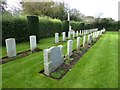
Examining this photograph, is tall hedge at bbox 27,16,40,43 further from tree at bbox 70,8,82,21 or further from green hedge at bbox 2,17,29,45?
tree at bbox 70,8,82,21

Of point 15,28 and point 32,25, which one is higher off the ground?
point 32,25

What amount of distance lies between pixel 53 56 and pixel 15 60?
238 centimetres

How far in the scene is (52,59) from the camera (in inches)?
237

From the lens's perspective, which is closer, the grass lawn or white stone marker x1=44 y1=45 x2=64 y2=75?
the grass lawn

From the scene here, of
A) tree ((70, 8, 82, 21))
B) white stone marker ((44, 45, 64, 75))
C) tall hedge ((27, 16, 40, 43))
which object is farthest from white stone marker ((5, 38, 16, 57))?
tree ((70, 8, 82, 21))

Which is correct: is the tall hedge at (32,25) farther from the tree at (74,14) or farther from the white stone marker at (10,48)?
the tree at (74,14)

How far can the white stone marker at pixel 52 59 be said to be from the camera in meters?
5.64

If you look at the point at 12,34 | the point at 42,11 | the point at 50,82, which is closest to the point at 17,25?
the point at 12,34

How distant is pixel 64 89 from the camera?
15.2 feet

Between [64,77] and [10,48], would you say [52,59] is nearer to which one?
[64,77]

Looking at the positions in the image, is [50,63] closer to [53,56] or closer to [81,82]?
[53,56]

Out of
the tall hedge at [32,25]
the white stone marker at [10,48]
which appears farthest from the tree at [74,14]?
the white stone marker at [10,48]

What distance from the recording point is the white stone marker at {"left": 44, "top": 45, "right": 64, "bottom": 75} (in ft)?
18.5

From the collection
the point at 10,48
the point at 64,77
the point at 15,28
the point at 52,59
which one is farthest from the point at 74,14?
the point at 64,77
